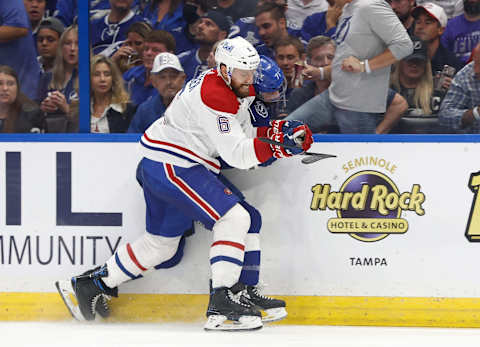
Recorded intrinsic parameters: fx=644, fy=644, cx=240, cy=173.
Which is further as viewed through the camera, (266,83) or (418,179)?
(418,179)

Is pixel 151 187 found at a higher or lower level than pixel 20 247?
higher

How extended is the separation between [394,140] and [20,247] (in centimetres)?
191

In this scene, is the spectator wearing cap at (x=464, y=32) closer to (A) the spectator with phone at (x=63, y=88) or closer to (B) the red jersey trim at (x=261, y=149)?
(B) the red jersey trim at (x=261, y=149)

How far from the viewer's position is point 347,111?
10.5 feet

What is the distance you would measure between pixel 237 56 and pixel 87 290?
1.31 m

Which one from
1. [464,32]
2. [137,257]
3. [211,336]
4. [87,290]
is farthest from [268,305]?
[464,32]

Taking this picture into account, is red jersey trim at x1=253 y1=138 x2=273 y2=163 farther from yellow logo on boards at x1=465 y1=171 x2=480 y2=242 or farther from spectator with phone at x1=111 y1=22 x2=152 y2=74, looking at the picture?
yellow logo on boards at x1=465 y1=171 x2=480 y2=242

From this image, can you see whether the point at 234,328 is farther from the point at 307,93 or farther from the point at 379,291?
the point at 307,93

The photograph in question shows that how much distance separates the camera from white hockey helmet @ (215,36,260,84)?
2.73 meters

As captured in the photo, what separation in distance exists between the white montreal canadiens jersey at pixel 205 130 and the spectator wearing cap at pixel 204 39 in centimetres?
36

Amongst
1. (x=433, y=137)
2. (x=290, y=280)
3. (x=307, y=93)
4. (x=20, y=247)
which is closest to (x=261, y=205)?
(x=290, y=280)

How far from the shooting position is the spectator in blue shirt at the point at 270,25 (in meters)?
3.17

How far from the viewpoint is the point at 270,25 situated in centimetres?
319

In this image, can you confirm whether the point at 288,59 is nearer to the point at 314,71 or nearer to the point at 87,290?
the point at 314,71
